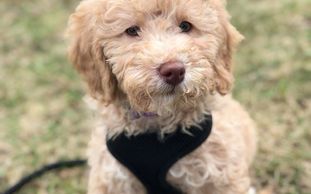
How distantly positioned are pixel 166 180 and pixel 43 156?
1.77 m

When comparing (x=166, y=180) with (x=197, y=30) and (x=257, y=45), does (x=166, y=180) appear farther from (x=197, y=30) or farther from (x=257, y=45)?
(x=257, y=45)

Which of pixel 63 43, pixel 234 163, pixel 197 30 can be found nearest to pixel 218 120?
pixel 234 163

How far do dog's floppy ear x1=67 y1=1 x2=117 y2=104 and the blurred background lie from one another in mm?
1446

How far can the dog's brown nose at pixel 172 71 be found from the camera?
3119mm

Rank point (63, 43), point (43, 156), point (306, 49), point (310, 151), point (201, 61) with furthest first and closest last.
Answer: point (63, 43) → point (306, 49) → point (43, 156) → point (310, 151) → point (201, 61)

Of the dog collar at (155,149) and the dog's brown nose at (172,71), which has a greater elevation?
the dog's brown nose at (172,71)

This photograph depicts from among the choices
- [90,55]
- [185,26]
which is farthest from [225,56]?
[90,55]

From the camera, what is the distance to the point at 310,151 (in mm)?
4895

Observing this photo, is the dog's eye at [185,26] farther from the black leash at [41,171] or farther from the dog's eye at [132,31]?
the black leash at [41,171]

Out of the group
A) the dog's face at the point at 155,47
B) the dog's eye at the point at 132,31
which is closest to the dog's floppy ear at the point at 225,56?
the dog's face at the point at 155,47

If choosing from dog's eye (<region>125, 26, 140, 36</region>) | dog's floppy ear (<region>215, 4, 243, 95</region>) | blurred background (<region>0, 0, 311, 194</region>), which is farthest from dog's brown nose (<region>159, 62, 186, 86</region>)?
blurred background (<region>0, 0, 311, 194</region>)

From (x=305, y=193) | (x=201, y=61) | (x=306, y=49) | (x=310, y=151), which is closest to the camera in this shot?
(x=201, y=61)

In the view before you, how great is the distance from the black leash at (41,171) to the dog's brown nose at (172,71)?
2.15m

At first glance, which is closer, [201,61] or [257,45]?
[201,61]
